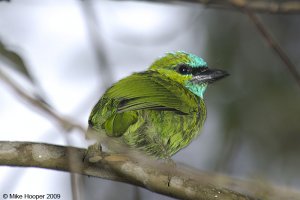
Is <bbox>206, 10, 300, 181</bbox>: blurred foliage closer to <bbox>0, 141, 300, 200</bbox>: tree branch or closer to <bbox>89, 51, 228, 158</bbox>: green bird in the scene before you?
<bbox>89, 51, 228, 158</bbox>: green bird

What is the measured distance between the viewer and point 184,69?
13.9 feet

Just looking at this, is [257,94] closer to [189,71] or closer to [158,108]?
[189,71]

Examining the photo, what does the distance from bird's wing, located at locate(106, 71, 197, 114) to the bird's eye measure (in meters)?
0.17

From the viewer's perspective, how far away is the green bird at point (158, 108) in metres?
3.20

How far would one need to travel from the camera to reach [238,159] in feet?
20.7

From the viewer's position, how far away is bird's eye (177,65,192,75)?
4.22 meters

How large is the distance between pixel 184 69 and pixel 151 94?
81cm

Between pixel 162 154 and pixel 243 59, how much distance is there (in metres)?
3.85

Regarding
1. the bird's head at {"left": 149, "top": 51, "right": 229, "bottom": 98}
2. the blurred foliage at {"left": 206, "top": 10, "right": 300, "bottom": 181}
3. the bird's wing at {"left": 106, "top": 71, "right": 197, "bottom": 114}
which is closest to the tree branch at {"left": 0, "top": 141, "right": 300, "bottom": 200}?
the bird's wing at {"left": 106, "top": 71, "right": 197, "bottom": 114}

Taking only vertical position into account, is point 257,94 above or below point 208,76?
above

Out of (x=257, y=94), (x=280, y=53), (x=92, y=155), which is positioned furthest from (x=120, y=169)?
(x=257, y=94)

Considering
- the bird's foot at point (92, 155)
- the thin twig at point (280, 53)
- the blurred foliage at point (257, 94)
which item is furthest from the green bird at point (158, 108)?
the blurred foliage at point (257, 94)

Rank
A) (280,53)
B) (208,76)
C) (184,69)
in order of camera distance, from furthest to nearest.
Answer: (184,69), (208,76), (280,53)

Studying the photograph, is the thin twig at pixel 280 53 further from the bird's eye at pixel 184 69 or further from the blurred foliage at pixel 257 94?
the blurred foliage at pixel 257 94
